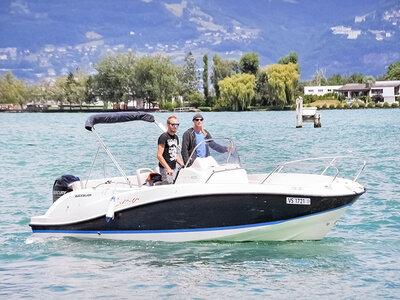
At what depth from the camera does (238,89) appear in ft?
334

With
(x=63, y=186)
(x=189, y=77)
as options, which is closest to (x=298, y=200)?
(x=63, y=186)

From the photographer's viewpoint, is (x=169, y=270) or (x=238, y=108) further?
(x=238, y=108)

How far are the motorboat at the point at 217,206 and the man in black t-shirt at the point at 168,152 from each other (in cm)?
19

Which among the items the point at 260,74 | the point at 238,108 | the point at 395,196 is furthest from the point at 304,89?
the point at 395,196

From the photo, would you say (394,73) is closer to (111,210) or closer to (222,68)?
(222,68)

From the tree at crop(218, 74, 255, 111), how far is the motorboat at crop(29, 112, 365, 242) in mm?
92048

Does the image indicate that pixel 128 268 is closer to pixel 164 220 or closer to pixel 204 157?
pixel 164 220

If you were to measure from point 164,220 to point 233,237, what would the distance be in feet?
3.47

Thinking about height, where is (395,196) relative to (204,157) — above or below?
below

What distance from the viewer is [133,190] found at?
9695mm

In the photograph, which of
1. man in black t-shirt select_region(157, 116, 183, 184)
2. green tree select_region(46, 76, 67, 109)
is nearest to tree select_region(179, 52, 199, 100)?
green tree select_region(46, 76, 67, 109)

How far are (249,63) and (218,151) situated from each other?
111m

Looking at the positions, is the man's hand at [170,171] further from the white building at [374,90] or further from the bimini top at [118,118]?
the white building at [374,90]

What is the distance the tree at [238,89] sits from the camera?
10194 cm
